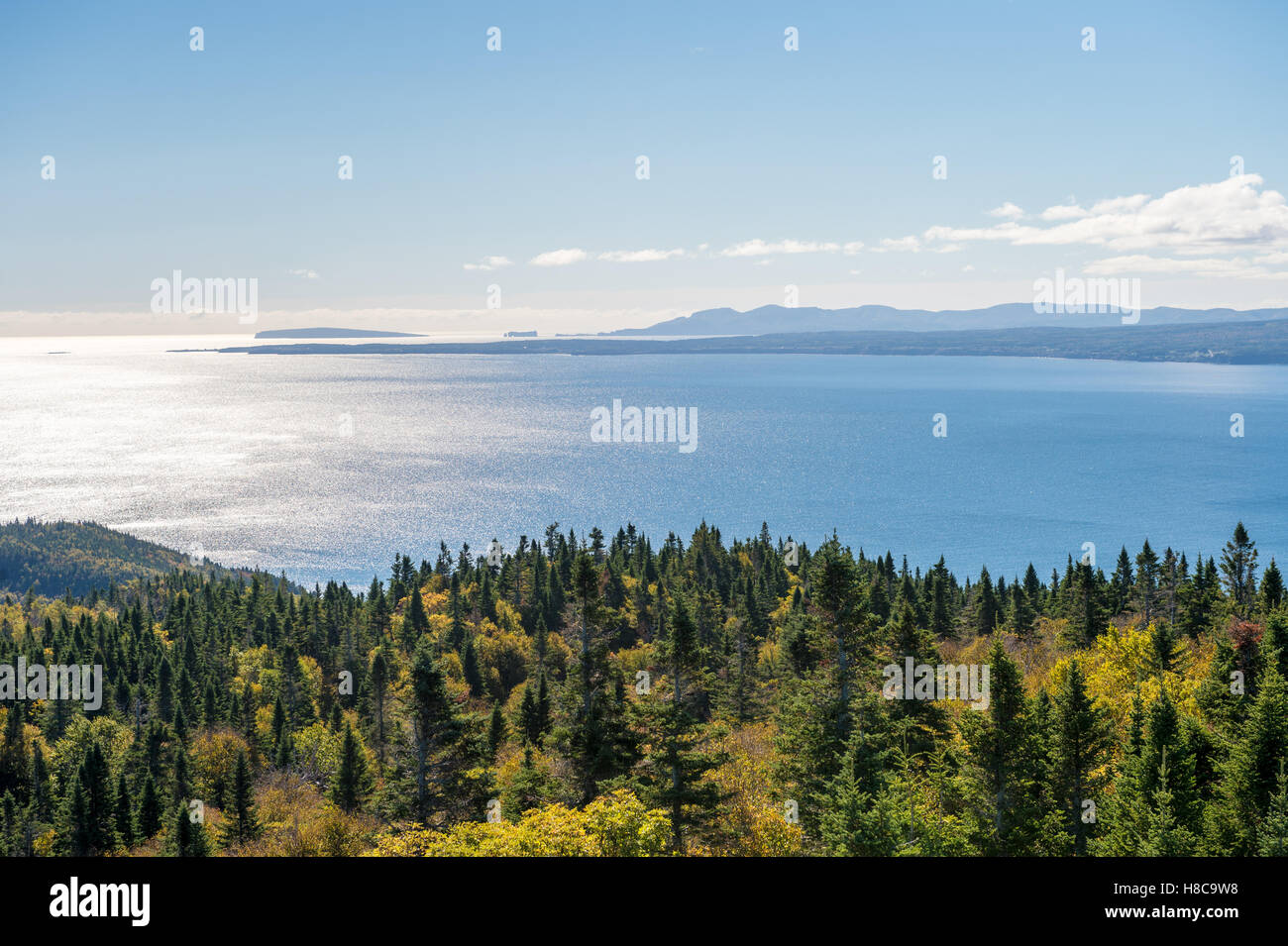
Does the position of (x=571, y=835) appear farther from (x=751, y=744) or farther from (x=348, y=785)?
(x=348, y=785)

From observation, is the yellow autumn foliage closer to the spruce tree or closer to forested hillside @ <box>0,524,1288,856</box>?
forested hillside @ <box>0,524,1288,856</box>

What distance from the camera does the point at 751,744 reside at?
54406 millimetres

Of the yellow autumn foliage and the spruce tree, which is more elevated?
the yellow autumn foliage

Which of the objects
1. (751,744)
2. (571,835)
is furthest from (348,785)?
(571,835)

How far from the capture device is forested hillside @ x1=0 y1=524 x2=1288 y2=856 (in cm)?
3050

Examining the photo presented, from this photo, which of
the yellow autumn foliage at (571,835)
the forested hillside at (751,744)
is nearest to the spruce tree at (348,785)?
the forested hillside at (751,744)

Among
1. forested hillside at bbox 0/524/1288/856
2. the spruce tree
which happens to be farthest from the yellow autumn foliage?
the spruce tree

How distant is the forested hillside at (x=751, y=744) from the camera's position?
30500 millimetres

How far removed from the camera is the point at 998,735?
3291cm

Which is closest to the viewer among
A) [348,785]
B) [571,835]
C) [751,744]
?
[571,835]
